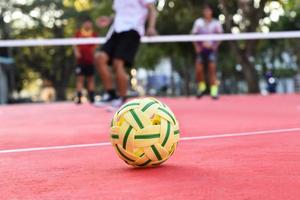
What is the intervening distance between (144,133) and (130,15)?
5678 mm

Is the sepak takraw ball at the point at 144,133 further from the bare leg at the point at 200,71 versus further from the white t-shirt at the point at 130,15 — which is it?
the bare leg at the point at 200,71

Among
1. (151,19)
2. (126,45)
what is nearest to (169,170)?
(126,45)

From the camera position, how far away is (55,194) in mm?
2859

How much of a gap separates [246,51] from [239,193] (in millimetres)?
23872

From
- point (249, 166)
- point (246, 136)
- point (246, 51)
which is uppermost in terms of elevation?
point (249, 166)

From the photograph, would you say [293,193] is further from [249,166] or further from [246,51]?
[246,51]

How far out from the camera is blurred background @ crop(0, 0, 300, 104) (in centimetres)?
2983

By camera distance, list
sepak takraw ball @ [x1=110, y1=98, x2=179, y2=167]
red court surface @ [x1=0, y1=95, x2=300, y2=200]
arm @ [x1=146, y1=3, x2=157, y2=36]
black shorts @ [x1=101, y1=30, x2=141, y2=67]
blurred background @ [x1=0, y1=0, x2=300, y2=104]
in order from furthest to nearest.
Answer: blurred background @ [x1=0, y1=0, x2=300, y2=104], arm @ [x1=146, y1=3, x2=157, y2=36], black shorts @ [x1=101, y1=30, x2=141, y2=67], sepak takraw ball @ [x1=110, y1=98, x2=179, y2=167], red court surface @ [x1=0, y1=95, x2=300, y2=200]

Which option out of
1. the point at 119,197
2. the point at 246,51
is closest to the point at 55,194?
the point at 119,197

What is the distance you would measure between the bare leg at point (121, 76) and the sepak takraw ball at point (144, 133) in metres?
5.33

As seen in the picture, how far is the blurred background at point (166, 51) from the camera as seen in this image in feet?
97.9

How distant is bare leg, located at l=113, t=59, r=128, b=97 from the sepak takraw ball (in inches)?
210

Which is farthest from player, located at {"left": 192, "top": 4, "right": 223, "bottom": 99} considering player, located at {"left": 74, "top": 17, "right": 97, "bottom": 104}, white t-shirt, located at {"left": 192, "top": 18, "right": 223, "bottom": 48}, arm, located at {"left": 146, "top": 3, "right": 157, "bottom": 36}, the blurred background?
the blurred background

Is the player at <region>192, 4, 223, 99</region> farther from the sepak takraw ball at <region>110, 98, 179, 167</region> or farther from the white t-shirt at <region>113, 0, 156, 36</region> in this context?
the sepak takraw ball at <region>110, 98, 179, 167</region>
